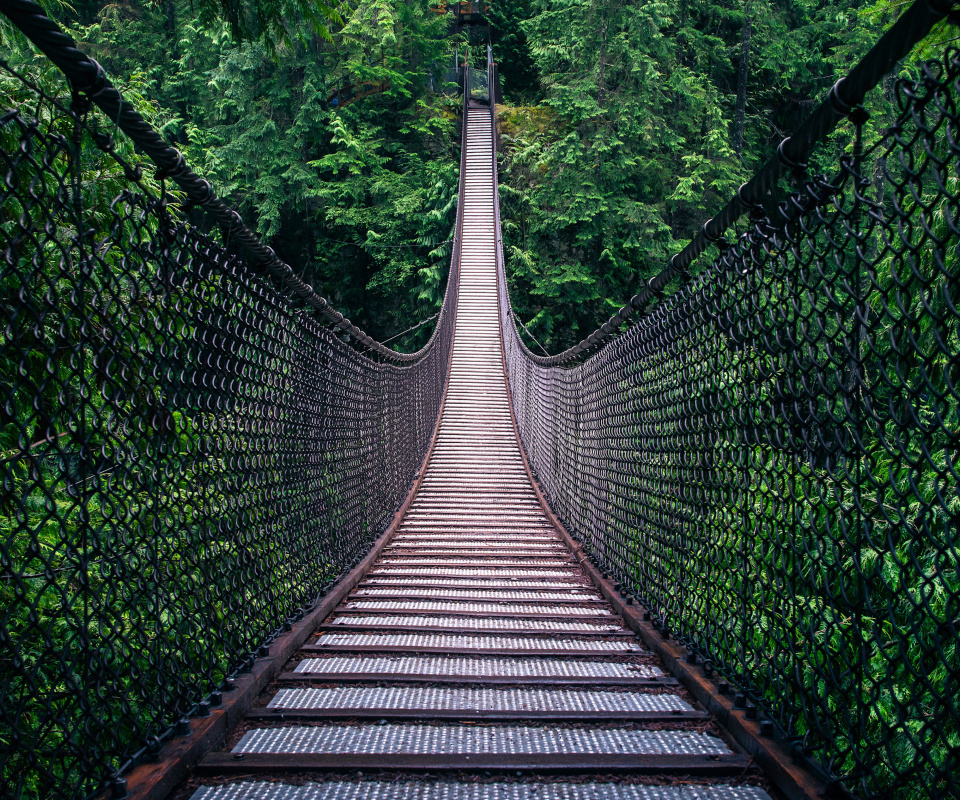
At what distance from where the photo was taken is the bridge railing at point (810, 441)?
2.98 ft

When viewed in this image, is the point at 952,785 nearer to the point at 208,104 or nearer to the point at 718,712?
the point at 718,712

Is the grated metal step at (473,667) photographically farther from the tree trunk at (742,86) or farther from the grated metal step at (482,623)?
the tree trunk at (742,86)

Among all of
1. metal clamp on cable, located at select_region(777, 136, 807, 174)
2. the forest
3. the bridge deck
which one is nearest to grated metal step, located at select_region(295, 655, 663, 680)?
the bridge deck

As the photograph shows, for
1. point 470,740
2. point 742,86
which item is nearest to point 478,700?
point 470,740

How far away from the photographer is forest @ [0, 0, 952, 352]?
12148 millimetres

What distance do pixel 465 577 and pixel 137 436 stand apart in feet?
6.52

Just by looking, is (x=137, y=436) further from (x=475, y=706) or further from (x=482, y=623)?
(x=482, y=623)

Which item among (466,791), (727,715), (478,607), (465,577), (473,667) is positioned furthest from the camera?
(465,577)

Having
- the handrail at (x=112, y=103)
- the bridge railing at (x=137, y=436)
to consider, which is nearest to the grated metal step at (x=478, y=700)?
the bridge railing at (x=137, y=436)

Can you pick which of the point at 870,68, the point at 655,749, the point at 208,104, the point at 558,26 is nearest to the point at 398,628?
the point at 655,749

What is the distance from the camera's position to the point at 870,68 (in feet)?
3.25

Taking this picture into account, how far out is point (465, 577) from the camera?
9.87 feet

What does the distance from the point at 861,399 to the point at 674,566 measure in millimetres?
1106

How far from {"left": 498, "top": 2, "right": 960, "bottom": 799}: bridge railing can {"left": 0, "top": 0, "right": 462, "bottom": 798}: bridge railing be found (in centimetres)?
118
